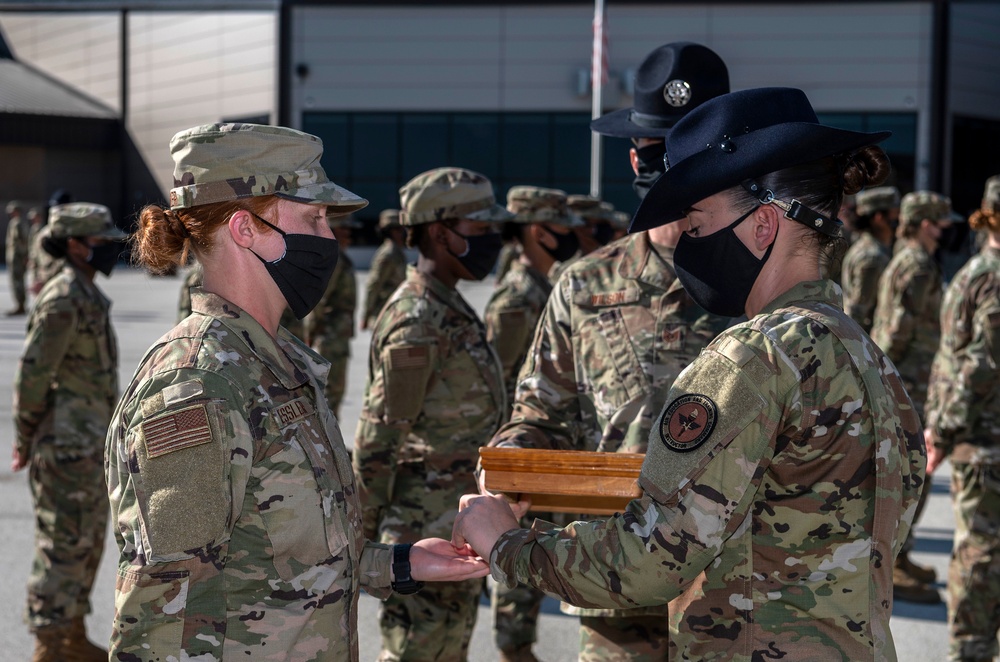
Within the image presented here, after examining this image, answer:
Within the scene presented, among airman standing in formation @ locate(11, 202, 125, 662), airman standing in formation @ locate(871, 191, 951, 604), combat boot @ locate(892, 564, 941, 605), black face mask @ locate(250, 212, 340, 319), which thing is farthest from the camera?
airman standing in formation @ locate(871, 191, 951, 604)

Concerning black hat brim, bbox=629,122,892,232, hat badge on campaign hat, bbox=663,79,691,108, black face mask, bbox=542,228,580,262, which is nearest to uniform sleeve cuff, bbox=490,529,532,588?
black hat brim, bbox=629,122,892,232

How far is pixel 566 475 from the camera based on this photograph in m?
2.56

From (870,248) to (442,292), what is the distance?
616cm

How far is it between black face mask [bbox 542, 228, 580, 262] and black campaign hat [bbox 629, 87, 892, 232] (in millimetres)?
5171

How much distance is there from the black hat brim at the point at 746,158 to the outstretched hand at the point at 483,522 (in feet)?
2.57

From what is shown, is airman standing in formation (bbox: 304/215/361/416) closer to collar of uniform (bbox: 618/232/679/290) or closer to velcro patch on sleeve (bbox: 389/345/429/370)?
velcro patch on sleeve (bbox: 389/345/429/370)

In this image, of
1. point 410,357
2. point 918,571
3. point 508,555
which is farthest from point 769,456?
point 918,571

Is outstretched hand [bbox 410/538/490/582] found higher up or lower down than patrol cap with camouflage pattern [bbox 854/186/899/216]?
lower down

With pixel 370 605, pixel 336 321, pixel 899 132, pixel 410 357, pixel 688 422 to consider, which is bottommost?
pixel 370 605

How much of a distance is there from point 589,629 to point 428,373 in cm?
149

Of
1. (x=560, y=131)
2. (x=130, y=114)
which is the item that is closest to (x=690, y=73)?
(x=560, y=131)

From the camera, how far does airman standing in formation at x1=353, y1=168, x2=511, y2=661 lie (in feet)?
14.5

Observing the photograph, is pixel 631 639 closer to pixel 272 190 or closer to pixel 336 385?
pixel 272 190

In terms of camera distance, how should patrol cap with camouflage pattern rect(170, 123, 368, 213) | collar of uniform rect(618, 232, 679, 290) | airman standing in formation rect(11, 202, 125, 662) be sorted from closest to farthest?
patrol cap with camouflage pattern rect(170, 123, 368, 213) < collar of uniform rect(618, 232, 679, 290) < airman standing in formation rect(11, 202, 125, 662)
